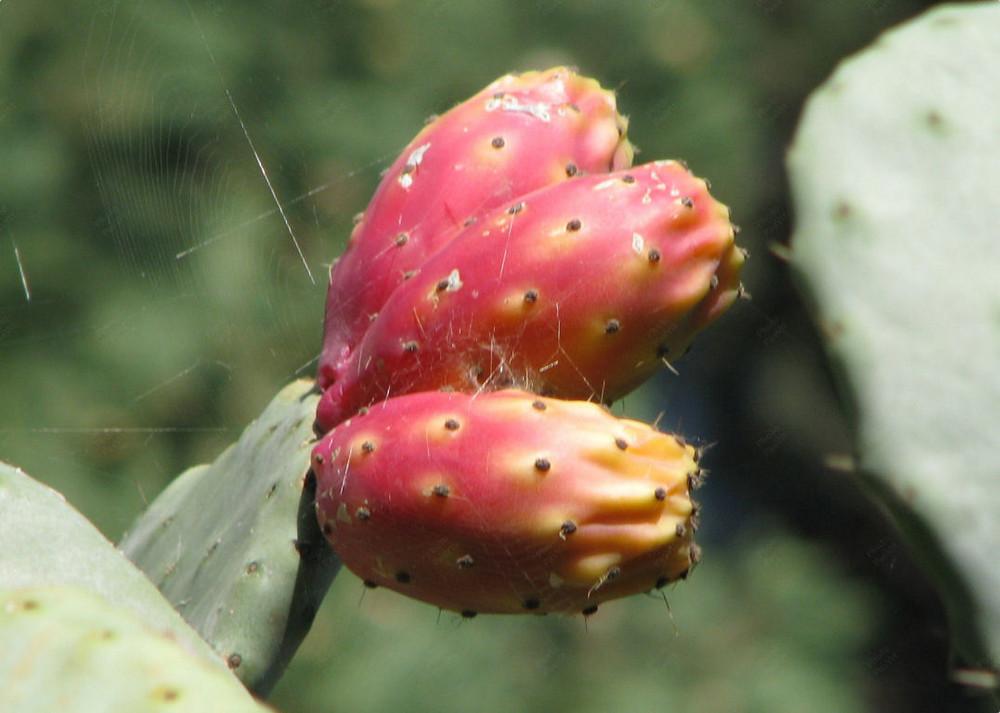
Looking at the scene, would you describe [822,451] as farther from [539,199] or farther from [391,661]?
[539,199]

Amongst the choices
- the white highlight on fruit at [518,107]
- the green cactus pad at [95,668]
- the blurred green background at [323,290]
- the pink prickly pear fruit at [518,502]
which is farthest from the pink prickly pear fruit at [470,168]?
the blurred green background at [323,290]

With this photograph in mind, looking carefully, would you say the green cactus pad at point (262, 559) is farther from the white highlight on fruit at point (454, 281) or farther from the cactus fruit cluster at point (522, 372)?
the white highlight on fruit at point (454, 281)

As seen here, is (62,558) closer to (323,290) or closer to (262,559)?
(262,559)

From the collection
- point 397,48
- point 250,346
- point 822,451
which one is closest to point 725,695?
point 822,451

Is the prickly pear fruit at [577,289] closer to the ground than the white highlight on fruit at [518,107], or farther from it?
closer to the ground

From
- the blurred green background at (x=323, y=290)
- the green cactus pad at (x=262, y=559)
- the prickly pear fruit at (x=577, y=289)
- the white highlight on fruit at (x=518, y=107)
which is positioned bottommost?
the blurred green background at (x=323, y=290)

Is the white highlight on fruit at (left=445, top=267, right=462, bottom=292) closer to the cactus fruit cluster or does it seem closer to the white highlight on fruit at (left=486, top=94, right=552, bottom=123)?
the cactus fruit cluster

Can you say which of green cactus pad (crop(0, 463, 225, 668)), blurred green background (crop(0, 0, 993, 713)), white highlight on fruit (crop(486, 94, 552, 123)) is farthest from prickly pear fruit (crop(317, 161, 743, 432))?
blurred green background (crop(0, 0, 993, 713))
